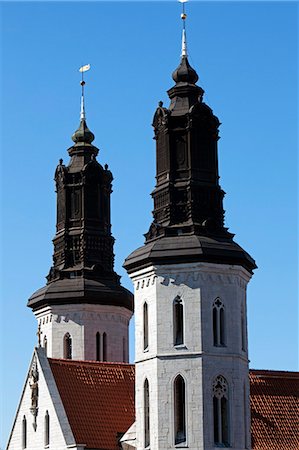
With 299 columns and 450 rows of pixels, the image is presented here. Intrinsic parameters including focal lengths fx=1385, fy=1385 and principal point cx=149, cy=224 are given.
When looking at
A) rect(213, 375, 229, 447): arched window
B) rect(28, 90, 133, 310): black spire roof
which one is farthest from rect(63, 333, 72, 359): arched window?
rect(213, 375, 229, 447): arched window

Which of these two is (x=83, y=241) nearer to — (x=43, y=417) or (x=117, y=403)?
(x=117, y=403)

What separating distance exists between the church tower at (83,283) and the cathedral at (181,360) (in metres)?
5.97

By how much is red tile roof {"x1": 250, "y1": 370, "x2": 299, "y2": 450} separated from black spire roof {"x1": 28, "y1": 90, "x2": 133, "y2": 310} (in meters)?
10.3

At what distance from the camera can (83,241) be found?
233 feet

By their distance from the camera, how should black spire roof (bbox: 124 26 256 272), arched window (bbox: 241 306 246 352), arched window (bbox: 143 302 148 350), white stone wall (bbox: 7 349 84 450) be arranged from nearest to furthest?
black spire roof (bbox: 124 26 256 272)
arched window (bbox: 143 302 148 350)
arched window (bbox: 241 306 246 352)
white stone wall (bbox: 7 349 84 450)

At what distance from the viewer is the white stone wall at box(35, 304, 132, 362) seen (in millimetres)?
70375

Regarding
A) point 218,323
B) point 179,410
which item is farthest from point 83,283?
point 179,410

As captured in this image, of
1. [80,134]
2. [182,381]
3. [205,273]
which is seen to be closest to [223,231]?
[205,273]

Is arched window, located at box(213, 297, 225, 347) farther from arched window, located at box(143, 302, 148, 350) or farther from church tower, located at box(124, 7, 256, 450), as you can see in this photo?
arched window, located at box(143, 302, 148, 350)

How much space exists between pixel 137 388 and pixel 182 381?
2.66 meters

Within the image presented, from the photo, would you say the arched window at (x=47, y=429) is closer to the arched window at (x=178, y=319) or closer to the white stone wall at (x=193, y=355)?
the white stone wall at (x=193, y=355)

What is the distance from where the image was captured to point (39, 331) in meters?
70.7

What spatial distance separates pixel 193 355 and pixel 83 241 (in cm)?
1601

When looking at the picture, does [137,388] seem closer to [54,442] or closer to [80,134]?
[54,442]
